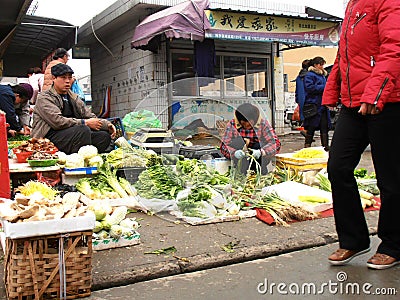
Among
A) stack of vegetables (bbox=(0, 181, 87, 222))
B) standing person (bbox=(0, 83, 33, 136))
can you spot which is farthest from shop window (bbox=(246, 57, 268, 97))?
stack of vegetables (bbox=(0, 181, 87, 222))

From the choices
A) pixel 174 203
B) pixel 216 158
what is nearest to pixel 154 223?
pixel 174 203

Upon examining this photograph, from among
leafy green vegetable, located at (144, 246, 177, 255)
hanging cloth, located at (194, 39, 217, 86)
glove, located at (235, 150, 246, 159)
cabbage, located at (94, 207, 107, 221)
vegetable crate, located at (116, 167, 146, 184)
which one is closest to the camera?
leafy green vegetable, located at (144, 246, 177, 255)

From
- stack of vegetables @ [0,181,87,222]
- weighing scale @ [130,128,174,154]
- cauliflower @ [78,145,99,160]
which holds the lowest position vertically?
stack of vegetables @ [0,181,87,222]

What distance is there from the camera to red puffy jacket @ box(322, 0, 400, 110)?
9.48 ft

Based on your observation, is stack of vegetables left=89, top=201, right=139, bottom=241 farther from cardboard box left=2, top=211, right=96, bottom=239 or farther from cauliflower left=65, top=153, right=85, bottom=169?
cauliflower left=65, top=153, right=85, bottom=169

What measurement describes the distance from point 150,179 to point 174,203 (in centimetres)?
48

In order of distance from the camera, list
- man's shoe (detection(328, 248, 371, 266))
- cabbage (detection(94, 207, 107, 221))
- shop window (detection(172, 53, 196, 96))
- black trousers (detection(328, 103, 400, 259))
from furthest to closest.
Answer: shop window (detection(172, 53, 196, 96)) → cabbage (detection(94, 207, 107, 221)) → man's shoe (detection(328, 248, 371, 266)) → black trousers (detection(328, 103, 400, 259))

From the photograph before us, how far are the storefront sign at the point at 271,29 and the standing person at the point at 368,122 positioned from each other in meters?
7.07

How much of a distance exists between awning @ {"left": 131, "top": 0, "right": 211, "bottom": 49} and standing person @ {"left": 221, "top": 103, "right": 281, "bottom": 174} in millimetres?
4314

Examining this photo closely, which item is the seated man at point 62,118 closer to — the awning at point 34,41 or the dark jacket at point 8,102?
the dark jacket at point 8,102

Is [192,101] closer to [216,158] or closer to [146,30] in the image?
[216,158]

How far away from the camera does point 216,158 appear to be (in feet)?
20.1

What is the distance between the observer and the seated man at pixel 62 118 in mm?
6059

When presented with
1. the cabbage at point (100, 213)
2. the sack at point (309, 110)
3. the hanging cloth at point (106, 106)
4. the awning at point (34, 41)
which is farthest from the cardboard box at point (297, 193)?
the hanging cloth at point (106, 106)
